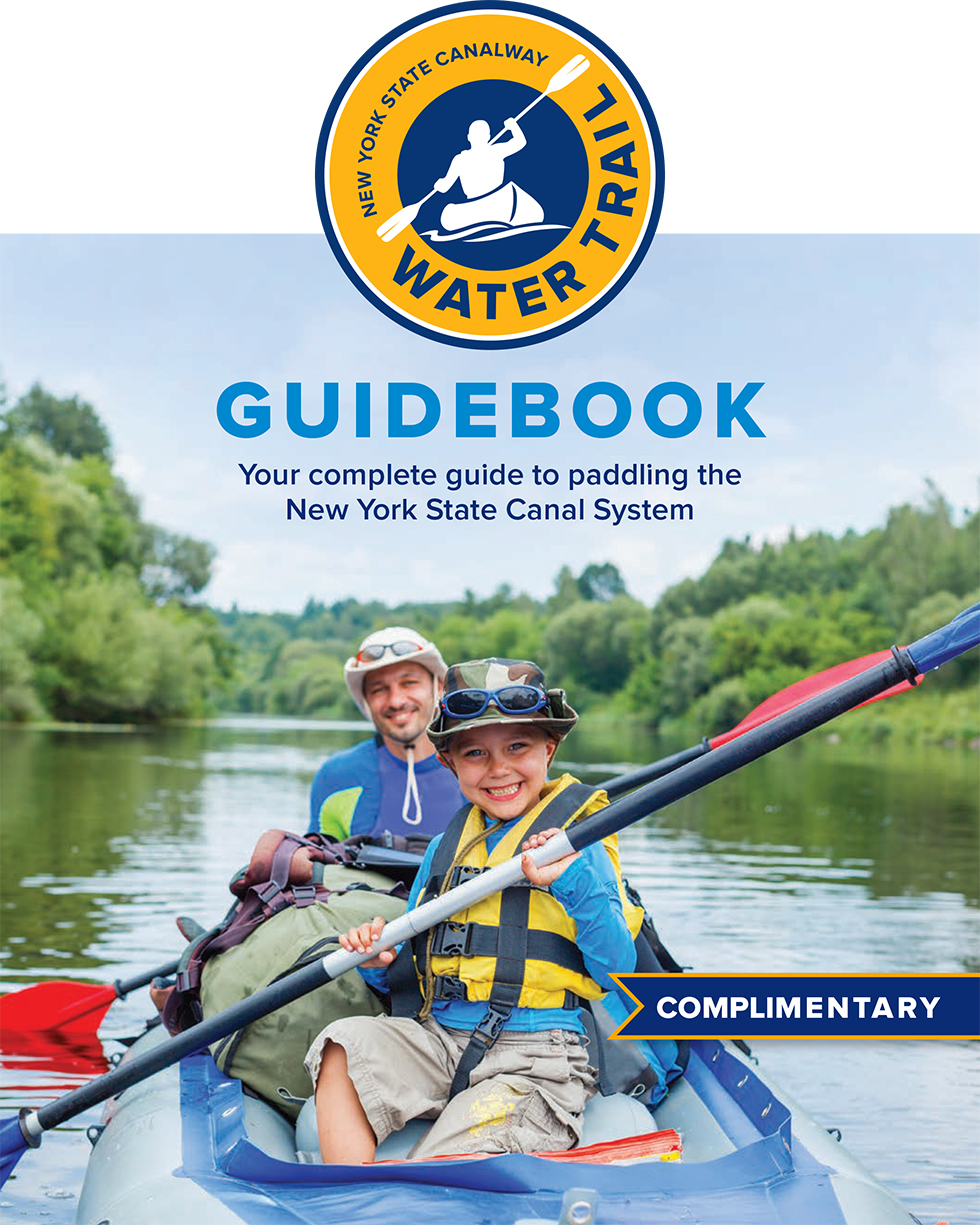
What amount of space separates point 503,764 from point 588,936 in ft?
1.08

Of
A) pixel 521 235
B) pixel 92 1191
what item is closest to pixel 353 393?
pixel 521 235

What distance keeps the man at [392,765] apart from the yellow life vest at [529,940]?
1.01 meters

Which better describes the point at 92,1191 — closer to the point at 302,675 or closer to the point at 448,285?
the point at 448,285

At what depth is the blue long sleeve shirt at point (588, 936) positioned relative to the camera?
2.31 m

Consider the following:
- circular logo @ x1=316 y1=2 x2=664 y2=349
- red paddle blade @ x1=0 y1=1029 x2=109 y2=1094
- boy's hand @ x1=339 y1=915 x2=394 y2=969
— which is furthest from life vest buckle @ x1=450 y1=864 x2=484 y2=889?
red paddle blade @ x1=0 y1=1029 x2=109 y2=1094

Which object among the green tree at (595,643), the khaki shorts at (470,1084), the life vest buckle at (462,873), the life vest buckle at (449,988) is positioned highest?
the green tree at (595,643)

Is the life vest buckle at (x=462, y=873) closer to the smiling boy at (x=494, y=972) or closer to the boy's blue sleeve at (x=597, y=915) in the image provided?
the smiling boy at (x=494, y=972)

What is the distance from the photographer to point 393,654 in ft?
11.7

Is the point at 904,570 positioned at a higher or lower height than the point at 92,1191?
higher

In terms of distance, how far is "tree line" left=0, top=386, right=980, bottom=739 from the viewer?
90.9ft

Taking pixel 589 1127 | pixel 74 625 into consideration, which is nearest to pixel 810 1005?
pixel 589 1127

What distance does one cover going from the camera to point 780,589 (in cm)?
3366

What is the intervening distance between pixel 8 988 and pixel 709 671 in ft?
85.4

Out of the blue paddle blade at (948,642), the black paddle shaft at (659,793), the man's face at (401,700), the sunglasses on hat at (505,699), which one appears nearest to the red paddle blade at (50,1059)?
the man's face at (401,700)
